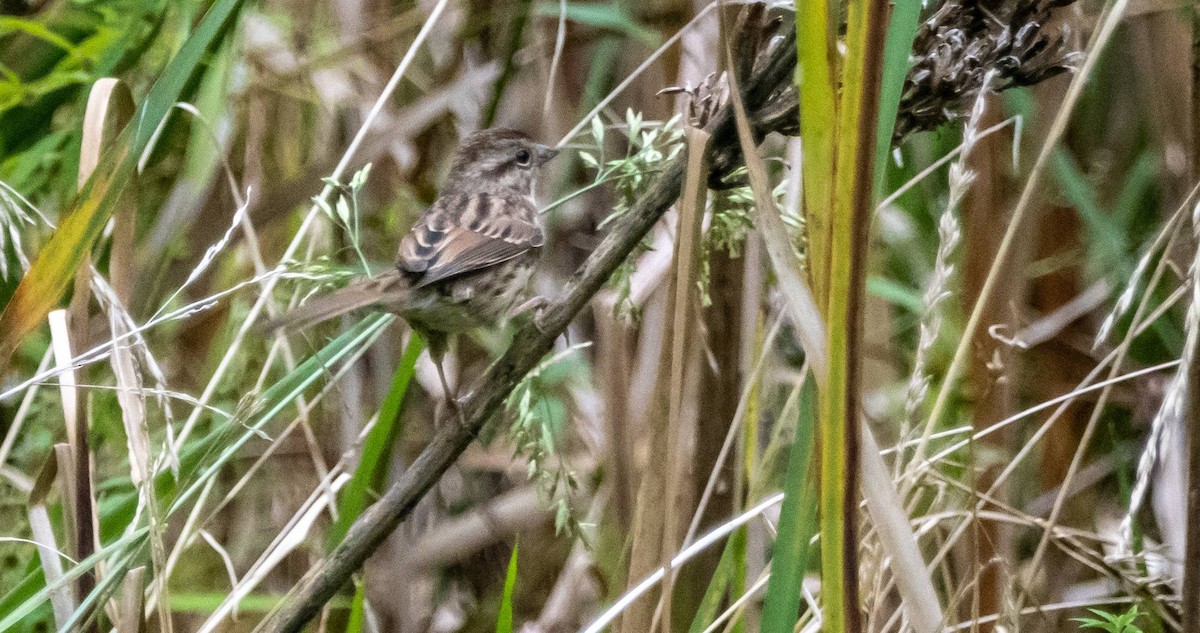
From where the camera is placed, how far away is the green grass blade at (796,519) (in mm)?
1148

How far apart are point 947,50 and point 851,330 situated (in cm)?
40

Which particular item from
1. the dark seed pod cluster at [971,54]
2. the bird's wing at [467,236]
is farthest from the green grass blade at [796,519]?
the bird's wing at [467,236]

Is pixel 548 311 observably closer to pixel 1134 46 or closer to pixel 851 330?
pixel 851 330

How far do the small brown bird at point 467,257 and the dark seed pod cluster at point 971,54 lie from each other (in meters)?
0.85

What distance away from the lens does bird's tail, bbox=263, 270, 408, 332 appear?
1.69m

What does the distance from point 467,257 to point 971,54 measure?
1205 millimetres

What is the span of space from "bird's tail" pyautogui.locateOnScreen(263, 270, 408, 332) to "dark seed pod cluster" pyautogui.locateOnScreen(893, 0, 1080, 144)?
88cm

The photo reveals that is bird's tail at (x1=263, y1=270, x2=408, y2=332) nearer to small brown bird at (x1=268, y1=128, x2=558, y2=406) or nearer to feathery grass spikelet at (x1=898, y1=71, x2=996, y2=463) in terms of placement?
small brown bird at (x1=268, y1=128, x2=558, y2=406)

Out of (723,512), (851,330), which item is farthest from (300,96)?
(851,330)

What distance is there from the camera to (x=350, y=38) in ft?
9.58

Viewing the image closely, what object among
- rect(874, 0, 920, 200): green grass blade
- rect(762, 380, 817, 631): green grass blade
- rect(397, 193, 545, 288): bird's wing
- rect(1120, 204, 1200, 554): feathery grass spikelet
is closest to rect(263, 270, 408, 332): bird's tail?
rect(397, 193, 545, 288): bird's wing

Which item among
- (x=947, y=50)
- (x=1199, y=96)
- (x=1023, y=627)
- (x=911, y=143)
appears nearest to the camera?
(x=947, y=50)

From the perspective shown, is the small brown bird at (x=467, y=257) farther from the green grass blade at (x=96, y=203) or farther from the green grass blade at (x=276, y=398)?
the green grass blade at (x=96, y=203)

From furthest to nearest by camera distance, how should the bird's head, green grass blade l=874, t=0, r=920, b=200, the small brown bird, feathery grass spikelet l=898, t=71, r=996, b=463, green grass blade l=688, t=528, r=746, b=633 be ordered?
the bird's head < the small brown bird < green grass blade l=688, t=528, r=746, b=633 < feathery grass spikelet l=898, t=71, r=996, b=463 < green grass blade l=874, t=0, r=920, b=200
